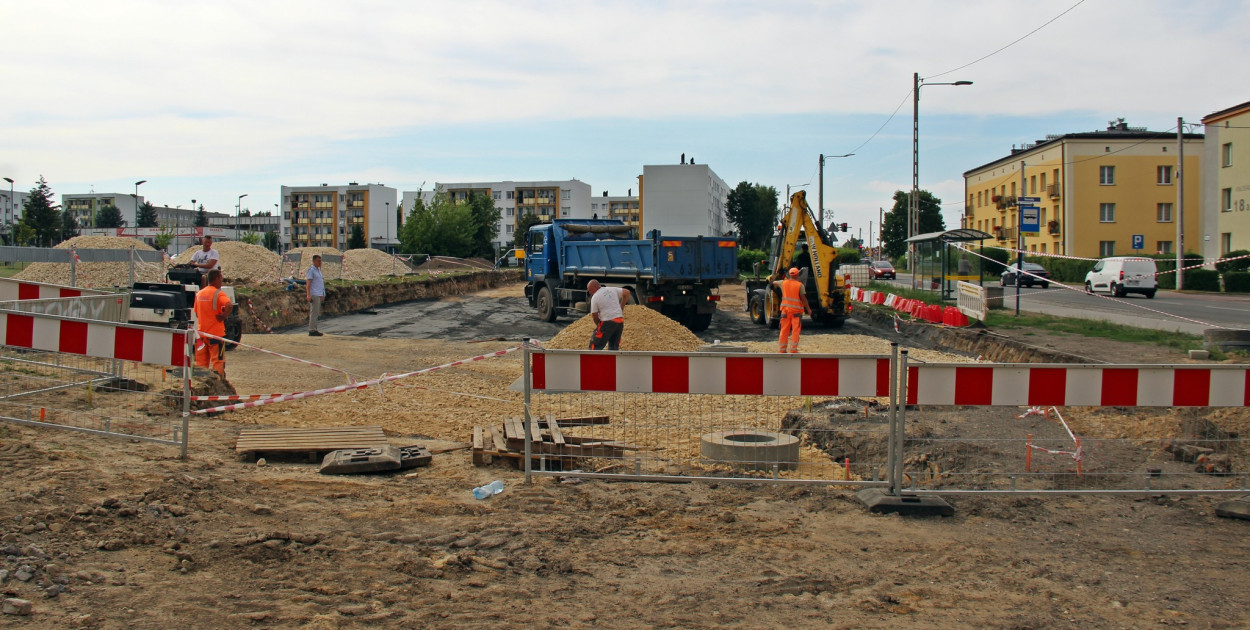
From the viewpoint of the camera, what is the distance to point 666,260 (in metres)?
20.4

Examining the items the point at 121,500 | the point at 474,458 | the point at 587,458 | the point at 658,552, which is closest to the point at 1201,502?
the point at 658,552

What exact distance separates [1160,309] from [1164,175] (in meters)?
34.7

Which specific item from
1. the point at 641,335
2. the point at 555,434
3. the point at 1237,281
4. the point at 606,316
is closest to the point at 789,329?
the point at 641,335

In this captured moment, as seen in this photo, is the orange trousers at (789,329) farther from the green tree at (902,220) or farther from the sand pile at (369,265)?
the green tree at (902,220)

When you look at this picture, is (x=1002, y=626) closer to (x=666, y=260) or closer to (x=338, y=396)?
(x=338, y=396)

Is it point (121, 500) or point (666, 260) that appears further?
point (666, 260)

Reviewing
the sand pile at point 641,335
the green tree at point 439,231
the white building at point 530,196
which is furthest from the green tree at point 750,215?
the sand pile at point 641,335

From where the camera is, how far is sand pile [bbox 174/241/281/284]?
3108 cm

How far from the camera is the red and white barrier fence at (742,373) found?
5.86 m

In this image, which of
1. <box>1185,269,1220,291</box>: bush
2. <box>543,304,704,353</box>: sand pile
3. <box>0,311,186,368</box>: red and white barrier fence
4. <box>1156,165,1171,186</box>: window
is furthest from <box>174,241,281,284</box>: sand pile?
<box>1156,165,1171,186</box>: window

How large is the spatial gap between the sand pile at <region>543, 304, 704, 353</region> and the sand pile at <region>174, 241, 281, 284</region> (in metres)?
18.8

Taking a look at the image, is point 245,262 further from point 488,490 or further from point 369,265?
point 488,490

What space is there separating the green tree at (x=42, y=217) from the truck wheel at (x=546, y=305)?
5597 centimetres

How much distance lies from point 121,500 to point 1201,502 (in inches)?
281
